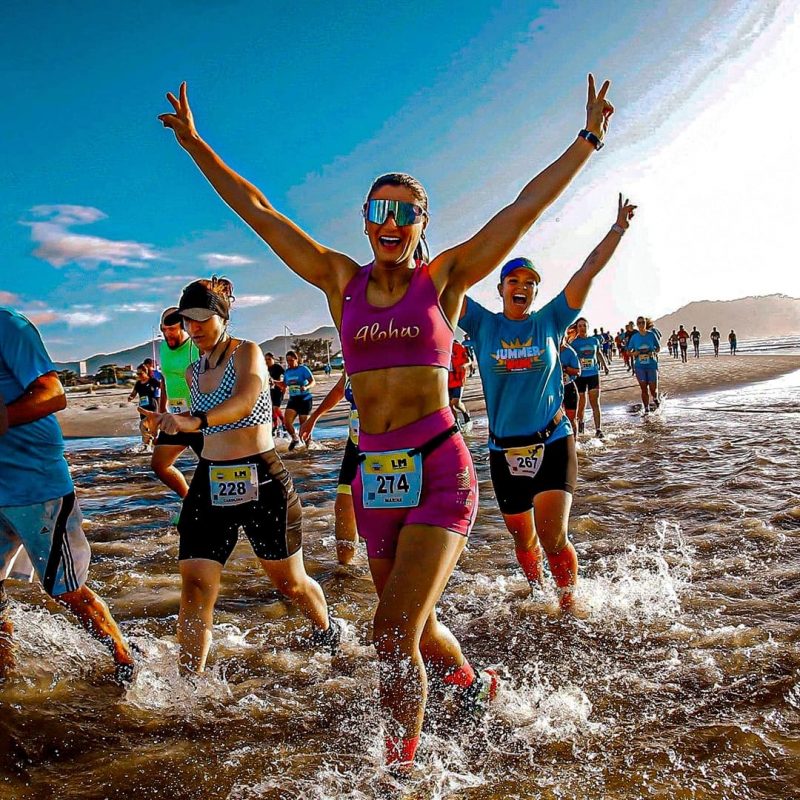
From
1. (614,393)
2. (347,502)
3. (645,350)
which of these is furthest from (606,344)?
(347,502)

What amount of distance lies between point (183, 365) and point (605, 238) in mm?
3651

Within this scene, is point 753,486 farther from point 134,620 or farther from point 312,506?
point 134,620

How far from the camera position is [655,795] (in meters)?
2.70

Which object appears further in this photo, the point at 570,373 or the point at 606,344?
the point at 606,344

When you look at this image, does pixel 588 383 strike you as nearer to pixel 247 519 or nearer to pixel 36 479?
pixel 247 519

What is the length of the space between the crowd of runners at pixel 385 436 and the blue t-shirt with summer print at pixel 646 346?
11.1 m

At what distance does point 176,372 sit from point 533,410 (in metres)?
3.28

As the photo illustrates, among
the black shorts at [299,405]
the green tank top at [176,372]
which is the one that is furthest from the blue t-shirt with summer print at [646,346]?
the green tank top at [176,372]

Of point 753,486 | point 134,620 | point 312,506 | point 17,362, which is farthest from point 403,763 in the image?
point 753,486

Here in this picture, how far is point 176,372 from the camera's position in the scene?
6.25m

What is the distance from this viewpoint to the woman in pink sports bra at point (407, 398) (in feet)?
8.80

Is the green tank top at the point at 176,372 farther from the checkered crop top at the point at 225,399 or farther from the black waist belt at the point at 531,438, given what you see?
the black waist belt at the point at 531,438

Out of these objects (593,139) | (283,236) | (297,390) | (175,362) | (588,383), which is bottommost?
(588,383)

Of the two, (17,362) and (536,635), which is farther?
(536,635)
